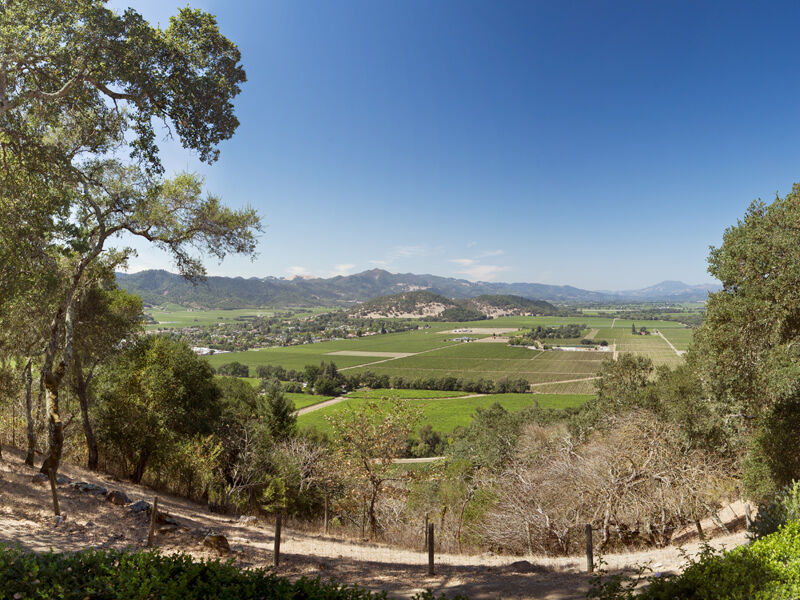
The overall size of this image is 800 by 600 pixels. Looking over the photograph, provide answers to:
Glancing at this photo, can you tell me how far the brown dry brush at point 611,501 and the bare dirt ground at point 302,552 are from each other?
1156mm

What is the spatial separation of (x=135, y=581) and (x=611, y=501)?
13.9m

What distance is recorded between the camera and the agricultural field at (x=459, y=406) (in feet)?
183

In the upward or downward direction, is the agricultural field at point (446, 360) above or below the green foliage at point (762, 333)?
below

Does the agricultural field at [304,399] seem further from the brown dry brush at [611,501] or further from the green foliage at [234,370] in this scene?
the brown dry brush at [611,501]

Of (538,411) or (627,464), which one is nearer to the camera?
(627,464)

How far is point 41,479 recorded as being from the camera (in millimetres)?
10836

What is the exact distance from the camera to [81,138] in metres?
10.3

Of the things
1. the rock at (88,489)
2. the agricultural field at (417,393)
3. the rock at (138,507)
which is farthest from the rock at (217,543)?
the agricultural field at (417,393)

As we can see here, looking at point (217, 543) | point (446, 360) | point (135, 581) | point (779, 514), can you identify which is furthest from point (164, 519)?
point (446, 360)

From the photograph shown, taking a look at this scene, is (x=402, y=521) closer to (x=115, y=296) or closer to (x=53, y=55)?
(x=115, y=296)

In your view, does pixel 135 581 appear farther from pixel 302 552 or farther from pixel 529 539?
pixel 529 539

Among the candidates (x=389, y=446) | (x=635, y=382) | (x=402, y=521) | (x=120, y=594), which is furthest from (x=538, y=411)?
(x=120, y=594)

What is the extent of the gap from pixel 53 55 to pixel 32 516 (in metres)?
10.4

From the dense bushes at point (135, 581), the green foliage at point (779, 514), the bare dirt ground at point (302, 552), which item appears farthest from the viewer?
the bare dirt ground at point (302, 552)
